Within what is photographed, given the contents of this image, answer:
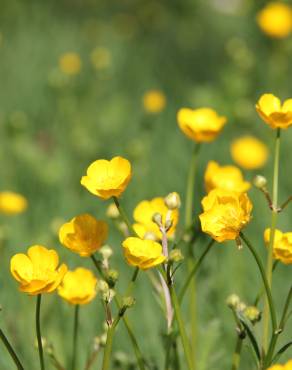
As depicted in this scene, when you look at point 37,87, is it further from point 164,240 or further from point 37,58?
point 164,240

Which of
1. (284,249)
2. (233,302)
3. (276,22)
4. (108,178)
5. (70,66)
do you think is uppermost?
(276,22)

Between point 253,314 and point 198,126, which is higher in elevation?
point 198,126

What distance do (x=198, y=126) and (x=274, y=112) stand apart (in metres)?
0.32

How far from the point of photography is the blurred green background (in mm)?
1797

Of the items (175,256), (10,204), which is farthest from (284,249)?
(10,204)

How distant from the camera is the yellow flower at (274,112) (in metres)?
1.13

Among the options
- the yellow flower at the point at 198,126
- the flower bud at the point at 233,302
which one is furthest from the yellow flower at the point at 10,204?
the flower bud at the point at 233,302

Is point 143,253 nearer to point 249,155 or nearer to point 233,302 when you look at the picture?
point 233,302

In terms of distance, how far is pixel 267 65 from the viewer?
3881mm

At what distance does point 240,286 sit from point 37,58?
7.57 feet

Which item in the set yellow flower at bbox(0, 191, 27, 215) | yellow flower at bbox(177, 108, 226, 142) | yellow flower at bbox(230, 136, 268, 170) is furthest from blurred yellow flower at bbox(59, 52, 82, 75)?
yellow flower at bbox(177, 108, 226, 142)

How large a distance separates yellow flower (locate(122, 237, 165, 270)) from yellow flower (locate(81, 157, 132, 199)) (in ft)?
0.30

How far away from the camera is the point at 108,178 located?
1130 mm

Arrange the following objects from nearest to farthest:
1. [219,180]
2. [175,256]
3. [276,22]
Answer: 1. [175,256]
2. [219,180]
3. [276,22]
